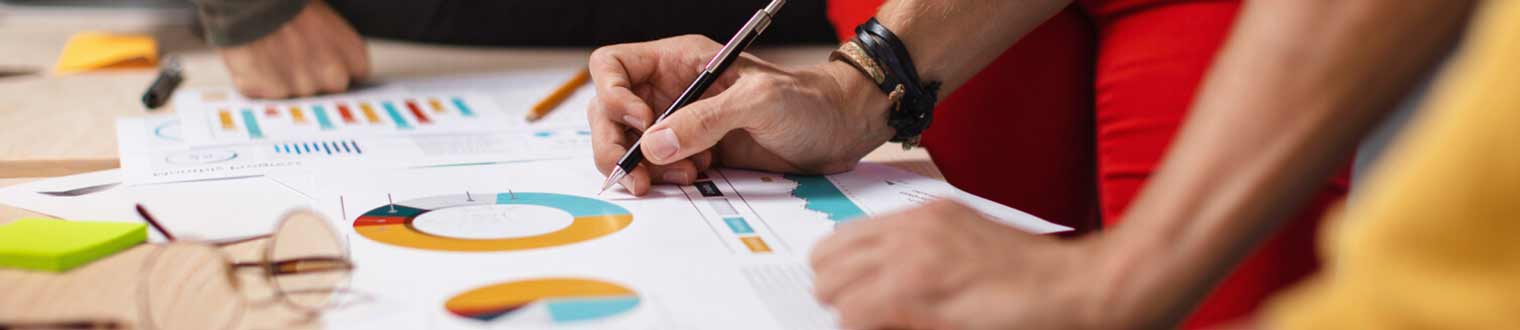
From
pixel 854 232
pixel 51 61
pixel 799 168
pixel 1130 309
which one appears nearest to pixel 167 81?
pixel 51 61

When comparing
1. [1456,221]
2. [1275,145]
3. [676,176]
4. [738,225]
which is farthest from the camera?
[676,176]

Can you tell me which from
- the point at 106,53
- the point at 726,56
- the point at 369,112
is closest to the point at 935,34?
the point at 726,56

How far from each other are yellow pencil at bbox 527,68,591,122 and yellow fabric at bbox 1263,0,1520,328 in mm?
774

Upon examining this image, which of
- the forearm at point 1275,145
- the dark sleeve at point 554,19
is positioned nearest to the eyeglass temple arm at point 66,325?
the forearm at point 1275,145

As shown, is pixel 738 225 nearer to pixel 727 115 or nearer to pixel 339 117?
pixel 727 115

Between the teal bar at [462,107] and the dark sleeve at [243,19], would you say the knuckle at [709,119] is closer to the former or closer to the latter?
the teal bar at [462,107]

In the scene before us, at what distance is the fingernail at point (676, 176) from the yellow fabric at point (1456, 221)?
492 mm

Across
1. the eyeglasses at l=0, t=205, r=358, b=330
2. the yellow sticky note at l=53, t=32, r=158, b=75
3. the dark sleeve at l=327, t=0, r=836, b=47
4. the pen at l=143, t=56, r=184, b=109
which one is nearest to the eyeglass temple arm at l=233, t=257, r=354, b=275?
the eyeglasses at l=0, t=205, r=358, b=330

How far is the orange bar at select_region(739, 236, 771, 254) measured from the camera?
674 millimetres

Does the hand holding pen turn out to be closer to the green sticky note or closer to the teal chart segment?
the teal chart segment

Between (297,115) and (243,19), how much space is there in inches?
6.6

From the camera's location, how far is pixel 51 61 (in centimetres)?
Result: 138

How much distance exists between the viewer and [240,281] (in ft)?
2.00

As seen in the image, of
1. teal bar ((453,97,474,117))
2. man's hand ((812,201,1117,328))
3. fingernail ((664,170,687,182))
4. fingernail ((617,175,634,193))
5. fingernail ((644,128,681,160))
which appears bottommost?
man's hand ((812,201,1117,328))
